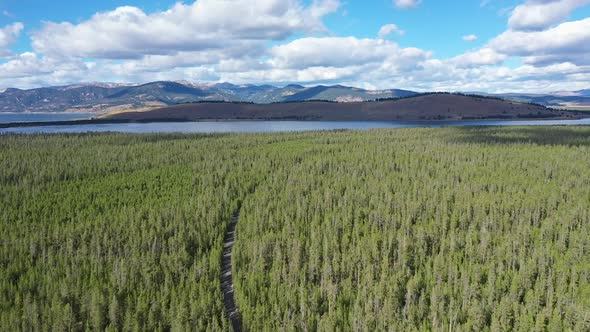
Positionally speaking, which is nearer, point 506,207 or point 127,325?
point 127,325

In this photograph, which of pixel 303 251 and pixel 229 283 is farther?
pixel 303 251

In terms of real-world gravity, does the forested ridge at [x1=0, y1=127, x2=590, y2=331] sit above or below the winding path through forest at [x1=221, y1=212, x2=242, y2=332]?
above

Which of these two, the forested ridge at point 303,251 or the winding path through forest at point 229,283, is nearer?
the forested ridge at point 303,251

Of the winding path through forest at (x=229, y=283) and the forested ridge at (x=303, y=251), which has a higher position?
the forested ridge at (x=303, y=251)

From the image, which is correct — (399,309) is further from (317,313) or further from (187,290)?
(187,290)

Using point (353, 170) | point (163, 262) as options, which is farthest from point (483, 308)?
point (353, 170)
